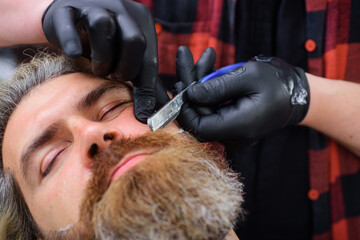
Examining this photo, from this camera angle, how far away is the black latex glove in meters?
1.00

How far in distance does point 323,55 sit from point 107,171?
1325 millimetres

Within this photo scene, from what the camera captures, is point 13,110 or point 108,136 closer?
point 108,136

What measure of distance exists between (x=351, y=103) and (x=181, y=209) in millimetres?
1176

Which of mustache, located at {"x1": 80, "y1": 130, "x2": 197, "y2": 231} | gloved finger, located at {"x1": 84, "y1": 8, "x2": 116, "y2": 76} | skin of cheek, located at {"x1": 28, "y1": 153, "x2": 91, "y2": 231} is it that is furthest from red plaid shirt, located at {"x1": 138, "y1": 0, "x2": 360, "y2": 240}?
skin of cheek, located at {"x1": 28, "y1": 153, "x2": 91, "y2": 231}

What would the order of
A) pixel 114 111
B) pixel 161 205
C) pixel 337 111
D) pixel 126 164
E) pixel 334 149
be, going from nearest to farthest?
pixel 161 205 < pixel 126 164 < pixel 114 111 < pixel 337 111 < pixel 334 149

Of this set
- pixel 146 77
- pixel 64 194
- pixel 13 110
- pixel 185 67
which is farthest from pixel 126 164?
pixel 13 110

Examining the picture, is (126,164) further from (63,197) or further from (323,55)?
(323,55)

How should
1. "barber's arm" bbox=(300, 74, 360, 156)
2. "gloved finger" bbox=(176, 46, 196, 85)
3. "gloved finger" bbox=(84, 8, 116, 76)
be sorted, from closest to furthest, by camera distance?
"gloved finger" bbox=(84, 8, 116, 76), "gloved finger" bbox=(176, 46, 196, 85), "barber's arm" bbox=(300, 74, 360, 156)

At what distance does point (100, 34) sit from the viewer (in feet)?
3.27

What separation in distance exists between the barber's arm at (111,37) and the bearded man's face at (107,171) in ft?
0.43

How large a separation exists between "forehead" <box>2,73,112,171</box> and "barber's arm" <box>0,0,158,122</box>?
129 millimetres

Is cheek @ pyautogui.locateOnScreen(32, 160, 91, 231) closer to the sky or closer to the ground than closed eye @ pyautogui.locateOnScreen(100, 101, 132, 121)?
closer to the ground

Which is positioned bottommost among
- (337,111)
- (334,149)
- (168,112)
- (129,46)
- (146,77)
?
(334,149)

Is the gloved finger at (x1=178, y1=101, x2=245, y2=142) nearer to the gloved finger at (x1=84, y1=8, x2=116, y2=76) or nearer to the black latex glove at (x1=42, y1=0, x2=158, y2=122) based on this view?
the black latex glove at (x1=42, y1=0, x2=158, y2=122)
